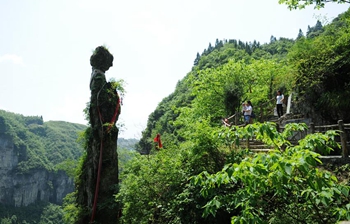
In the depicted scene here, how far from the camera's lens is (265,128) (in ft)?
9.19

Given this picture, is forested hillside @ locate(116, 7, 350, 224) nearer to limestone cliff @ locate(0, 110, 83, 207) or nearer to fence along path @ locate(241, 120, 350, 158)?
fence along path @ locate(241, 120, 350, 158)

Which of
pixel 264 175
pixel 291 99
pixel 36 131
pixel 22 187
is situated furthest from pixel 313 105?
pixel 36 131

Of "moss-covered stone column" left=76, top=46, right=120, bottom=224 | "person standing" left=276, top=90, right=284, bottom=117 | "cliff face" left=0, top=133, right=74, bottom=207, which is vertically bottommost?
"cliff face" left=0, top=133, right=74, bottom=207

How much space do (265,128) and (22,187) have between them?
117854 mm

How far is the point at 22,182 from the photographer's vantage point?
101 metres

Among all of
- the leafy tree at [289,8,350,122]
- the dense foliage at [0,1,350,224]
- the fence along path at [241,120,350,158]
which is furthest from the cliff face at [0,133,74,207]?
the leafy tree at [289,8,350,122]

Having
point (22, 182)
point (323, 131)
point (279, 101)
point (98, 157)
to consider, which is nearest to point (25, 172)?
point (22, 182)

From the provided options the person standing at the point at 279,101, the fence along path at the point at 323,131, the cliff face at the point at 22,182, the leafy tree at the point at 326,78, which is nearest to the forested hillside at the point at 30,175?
the cliff face at the point at 22,182

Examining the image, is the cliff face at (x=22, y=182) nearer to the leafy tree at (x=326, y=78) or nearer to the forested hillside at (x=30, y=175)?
the forested hillside at (x=30, y=175)

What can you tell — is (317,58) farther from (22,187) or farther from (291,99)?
(22,187)

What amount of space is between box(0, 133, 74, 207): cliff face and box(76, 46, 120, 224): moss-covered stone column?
101 meters

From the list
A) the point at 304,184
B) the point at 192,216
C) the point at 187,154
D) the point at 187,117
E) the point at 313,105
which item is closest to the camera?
the point at 304,184

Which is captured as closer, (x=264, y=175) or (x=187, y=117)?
(x=264, y=175)

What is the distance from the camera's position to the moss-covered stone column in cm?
1238
